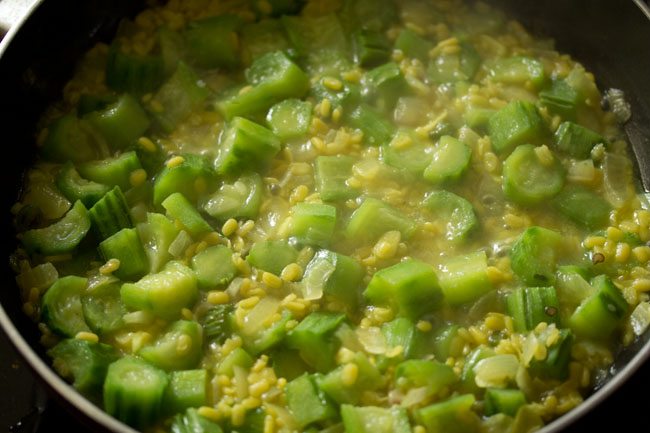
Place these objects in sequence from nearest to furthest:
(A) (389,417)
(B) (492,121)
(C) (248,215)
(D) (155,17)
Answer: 1. (A) (389,417)
2. (C) (248,215)
3. (B) (492,121)
4. (D) (155,17)

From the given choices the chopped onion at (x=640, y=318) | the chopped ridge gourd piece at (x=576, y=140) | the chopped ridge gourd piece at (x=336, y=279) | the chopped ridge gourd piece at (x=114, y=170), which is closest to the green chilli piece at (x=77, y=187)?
the chopped ridge gourd piece at (x=114, y=170)

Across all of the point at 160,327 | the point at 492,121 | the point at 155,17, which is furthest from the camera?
the point at 155,17

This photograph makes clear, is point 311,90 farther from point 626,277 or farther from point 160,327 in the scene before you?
point 626,277

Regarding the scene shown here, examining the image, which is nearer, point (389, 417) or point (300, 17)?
point (389, 417)

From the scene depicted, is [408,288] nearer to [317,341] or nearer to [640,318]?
[317,341]

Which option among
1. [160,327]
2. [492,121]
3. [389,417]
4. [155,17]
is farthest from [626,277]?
[155,17]

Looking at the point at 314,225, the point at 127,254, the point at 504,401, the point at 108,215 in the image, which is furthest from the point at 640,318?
the point at 108,215

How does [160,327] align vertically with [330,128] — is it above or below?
below

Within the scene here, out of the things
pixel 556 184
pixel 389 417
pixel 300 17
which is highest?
pixel 300 17
